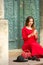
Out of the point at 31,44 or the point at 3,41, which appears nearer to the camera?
the point at 3,41

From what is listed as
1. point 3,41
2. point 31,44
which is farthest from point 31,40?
point 3,41

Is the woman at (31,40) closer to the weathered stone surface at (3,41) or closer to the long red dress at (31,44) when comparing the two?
the long red dress at (31,44)

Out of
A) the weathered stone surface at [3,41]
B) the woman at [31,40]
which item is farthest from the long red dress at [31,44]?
the weathered stone surface at [3,41]

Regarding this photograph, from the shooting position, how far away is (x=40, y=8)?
509 inches

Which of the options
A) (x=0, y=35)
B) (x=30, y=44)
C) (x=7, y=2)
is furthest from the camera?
(x=7, y=2)

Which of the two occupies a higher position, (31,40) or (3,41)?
(3,41)

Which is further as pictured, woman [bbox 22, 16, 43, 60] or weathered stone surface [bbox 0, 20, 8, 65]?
woman [bbox 22, 16, 43, 60]

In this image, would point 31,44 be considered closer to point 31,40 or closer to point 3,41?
point 31,40

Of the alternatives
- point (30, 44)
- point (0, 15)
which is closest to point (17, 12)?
point (30, 44)

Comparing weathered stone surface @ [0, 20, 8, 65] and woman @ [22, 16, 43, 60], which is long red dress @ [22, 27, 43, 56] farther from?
weathered stone surface @ [0, 20, 8, 65]

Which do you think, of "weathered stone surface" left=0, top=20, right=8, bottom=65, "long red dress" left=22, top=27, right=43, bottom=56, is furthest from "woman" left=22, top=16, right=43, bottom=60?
"weathered stone surface" left=0, top=20, right=8, bottom=65

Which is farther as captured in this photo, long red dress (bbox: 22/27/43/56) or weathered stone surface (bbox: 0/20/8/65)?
long red dress (bbox: 22/27/43/56)

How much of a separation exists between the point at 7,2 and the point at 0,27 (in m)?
3.93

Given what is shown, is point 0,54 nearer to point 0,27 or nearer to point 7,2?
point 0,27
